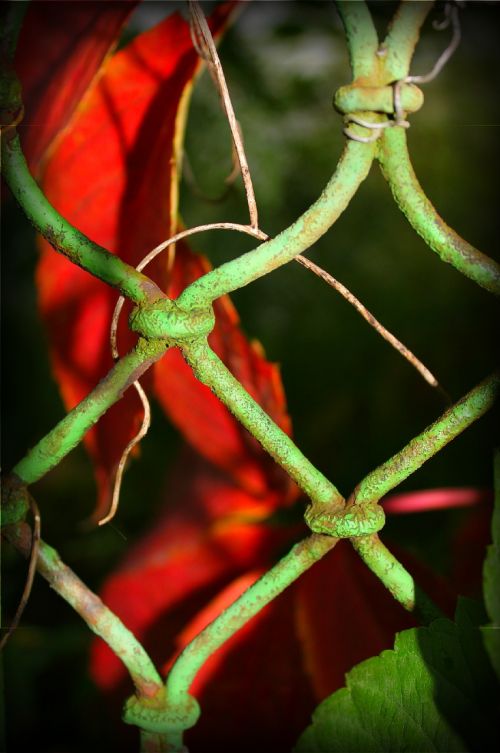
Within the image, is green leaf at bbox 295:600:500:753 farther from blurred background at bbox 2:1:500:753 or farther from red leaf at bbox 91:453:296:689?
blurred background at bbox 2:1:500:753

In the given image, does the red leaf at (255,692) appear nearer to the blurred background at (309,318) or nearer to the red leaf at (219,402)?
the red leaf at (219,402)

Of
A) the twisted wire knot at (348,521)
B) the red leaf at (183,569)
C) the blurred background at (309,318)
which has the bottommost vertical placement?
the twisted wire knot at (348,521)

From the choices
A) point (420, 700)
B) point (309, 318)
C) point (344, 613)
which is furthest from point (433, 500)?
point (309, 318)

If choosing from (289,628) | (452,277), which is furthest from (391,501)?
(452,277)

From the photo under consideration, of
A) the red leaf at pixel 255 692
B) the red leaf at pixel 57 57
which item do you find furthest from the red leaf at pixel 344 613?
the red leaf at pixel 57 57

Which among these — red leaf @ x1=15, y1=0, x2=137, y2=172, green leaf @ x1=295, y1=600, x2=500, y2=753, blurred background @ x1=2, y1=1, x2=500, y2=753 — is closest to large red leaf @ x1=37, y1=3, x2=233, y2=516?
red leaf @ x1=15, y1=0, x2=137, y2=172

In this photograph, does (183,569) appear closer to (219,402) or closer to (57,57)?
(219,402)
